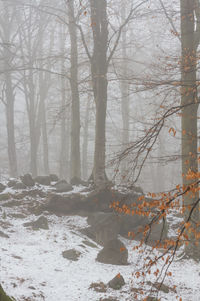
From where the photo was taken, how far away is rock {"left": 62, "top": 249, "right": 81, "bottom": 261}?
317 inches

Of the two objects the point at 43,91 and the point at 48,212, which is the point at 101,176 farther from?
the point at 43,91

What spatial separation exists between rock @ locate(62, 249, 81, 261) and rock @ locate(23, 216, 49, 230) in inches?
65.5

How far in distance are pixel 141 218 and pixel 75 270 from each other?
404 cm

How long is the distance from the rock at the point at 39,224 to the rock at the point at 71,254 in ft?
5.46

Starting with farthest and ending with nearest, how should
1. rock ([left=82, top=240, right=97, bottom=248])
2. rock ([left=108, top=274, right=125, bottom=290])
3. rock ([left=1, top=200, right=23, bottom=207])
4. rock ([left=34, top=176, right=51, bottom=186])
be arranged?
rock ([left=34, top=176, right=51, bottom=186]) → rock ([left=1, top=200, right=23, bottom=207]) → rock ([left=82, top=240, right=97, bottom=248]) → rock ([left=108, top=274, right=125, bottom=290])

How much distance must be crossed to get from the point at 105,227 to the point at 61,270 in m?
2.94

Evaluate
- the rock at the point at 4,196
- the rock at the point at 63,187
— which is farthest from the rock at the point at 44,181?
the rock at the point at 4,196

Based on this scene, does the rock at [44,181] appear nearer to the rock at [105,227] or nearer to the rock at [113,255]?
the rock at [105,227]

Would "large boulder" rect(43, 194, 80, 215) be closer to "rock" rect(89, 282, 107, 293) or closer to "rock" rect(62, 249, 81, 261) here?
"rock" rect(62, 249, 81, 261)

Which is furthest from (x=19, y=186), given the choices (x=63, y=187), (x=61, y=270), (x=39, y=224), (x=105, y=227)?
(x=61, y=270)

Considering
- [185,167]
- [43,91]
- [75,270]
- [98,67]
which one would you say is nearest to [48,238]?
[75,270]

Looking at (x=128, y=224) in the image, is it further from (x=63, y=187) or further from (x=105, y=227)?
(x=63, y=187)

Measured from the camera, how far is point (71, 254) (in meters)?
8.15

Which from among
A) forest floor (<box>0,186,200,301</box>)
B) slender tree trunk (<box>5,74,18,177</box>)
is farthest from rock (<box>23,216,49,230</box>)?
slender tree trunk (<box>5,74,18,177</box>)
